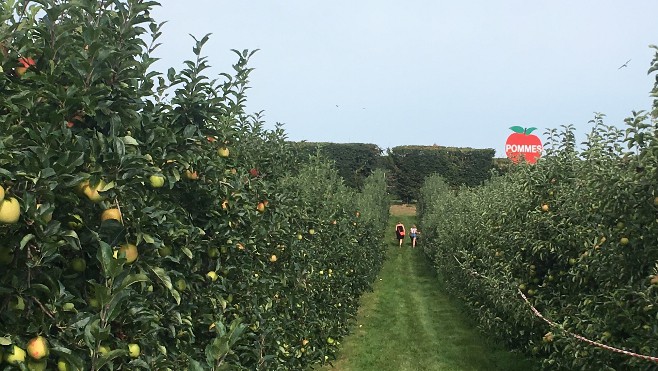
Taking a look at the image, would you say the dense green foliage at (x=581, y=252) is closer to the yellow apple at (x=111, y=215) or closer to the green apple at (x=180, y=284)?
the green apple at (x=180, y=284)

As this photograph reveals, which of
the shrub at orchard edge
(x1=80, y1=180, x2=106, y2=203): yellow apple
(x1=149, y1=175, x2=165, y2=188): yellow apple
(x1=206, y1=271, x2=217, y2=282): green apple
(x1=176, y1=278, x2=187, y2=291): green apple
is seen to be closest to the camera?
the shrub at orchard edge

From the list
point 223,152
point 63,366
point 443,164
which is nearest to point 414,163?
point 443,164

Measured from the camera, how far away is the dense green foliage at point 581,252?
4555 millimetres

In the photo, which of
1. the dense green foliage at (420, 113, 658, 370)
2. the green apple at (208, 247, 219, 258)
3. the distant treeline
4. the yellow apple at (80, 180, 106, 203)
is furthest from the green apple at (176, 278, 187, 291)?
the distant treeline

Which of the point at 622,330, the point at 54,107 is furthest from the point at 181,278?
the point at 622,330

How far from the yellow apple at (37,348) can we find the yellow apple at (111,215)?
0.55m

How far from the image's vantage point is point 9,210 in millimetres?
1816

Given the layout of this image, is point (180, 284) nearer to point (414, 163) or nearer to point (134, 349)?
point (134, 349)

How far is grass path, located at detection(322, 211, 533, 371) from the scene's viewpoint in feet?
33.6

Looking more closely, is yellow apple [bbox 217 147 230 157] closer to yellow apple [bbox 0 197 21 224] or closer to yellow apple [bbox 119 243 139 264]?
yellow apple [bbox 119 243 139 264]

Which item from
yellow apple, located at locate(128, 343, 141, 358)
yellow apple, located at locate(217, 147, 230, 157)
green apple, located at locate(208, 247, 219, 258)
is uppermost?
yellow apple, located at locate(217, 147, 230, 157)

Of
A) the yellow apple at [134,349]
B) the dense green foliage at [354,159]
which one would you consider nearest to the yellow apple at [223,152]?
the yellow apple at [134,349]

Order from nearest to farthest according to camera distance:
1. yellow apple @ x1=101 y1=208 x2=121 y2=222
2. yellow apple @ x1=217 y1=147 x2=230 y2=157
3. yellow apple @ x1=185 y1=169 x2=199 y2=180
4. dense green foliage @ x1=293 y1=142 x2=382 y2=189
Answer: yellow apple @ x1=101 y1=208 x2=121 y2=222 → yellow apple @ x1=185 y1=169 x2=199 y2=180 → yellow apple @ x1=217 y1=147 x2=230 y2=157 → dense green foliage @ x1=293 y1=142 x2=382 y2=189

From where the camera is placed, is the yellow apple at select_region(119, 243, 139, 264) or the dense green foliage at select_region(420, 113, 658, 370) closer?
the yellow apple at select_region(119, 243, 139, 264)
